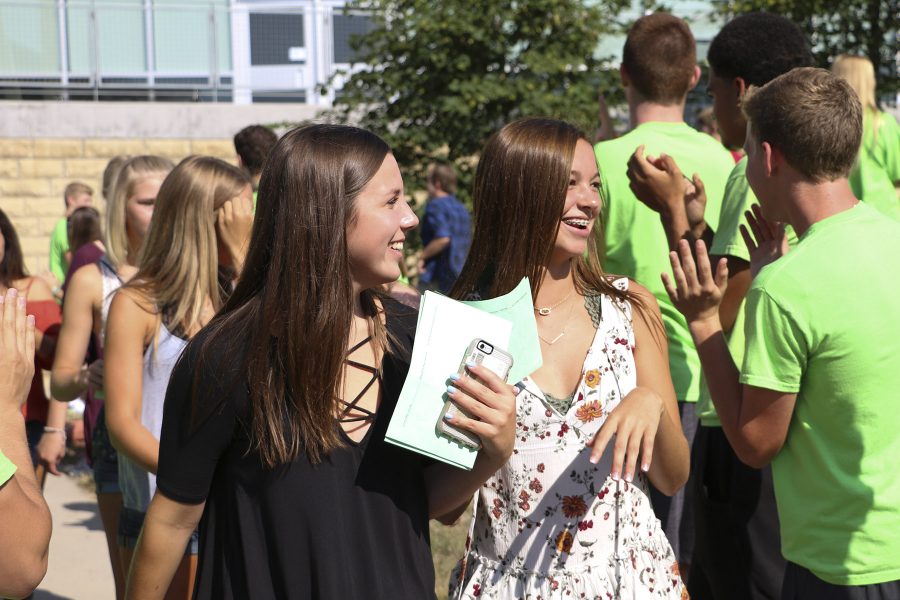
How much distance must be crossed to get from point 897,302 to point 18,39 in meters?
12.8

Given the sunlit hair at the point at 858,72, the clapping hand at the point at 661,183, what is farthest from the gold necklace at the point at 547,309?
the sunlit hair at the point at 858,72

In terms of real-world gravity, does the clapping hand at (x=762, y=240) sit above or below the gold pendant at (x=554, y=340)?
above

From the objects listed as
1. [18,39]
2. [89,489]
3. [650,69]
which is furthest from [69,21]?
[650,69]

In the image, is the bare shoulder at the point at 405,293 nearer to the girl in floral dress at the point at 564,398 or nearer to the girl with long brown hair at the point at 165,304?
the girl with long brown hair at the point at 165,304

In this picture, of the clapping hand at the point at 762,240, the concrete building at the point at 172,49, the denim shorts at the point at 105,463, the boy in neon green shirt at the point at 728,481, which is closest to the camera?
the clapping hand at the point at 762,240

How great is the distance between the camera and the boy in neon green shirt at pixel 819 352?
100 inches

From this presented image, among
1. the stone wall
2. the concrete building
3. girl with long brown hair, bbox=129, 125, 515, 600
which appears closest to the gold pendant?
girl with long brown hair, bbox=129, 125, 515, 600

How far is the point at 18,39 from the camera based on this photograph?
1320cm

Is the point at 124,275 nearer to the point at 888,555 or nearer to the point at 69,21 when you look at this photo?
the point at 888,555

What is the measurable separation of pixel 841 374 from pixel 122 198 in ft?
9.51

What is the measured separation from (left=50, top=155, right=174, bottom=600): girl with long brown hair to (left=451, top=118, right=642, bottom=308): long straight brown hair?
1639 mm

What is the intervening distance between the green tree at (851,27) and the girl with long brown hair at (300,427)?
386 inches

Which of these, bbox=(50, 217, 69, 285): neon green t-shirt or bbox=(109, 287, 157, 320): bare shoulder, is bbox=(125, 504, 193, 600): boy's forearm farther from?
bbox=(50, 217, 69, 285): neon green t-shirt

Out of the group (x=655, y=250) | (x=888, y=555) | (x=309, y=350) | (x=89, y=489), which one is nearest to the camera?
(x=309, y=350)
